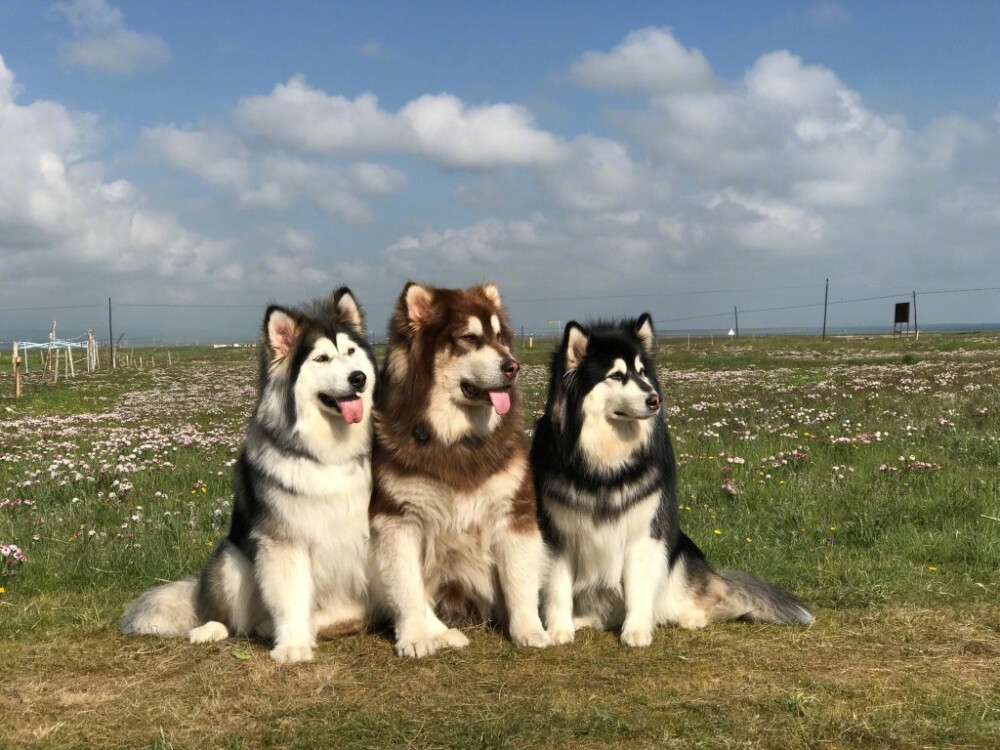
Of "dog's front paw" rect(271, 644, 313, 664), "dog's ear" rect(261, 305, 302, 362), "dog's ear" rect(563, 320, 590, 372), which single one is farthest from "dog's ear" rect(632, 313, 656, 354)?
"dog's front paw" rect(271, 644, 313, 664)

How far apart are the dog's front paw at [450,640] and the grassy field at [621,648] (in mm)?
130

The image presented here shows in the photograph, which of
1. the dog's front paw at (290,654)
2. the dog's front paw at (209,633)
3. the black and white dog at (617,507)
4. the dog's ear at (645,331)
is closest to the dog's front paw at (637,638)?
the black and white dog at (617,507)

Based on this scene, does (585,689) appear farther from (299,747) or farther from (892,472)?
(892,472)

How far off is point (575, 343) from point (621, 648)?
6.99ft

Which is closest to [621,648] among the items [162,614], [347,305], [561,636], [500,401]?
[561,636]

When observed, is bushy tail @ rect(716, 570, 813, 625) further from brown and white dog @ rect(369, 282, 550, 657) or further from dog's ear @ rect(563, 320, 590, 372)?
dog's ear @ rect(563, 320, 590, 372)

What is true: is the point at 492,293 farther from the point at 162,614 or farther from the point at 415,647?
the point at 162,614

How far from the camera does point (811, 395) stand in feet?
59.8

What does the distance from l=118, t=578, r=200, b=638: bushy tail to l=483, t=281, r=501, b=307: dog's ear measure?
307cm

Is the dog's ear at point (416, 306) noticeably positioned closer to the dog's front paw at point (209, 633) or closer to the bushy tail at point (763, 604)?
the dog's front paw at point (209, 633)

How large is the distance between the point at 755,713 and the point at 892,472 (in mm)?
6530

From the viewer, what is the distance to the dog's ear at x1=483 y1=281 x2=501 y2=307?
559cm

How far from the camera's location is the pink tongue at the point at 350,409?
5.08 metres

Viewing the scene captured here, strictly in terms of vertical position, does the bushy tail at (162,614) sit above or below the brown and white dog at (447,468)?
below
